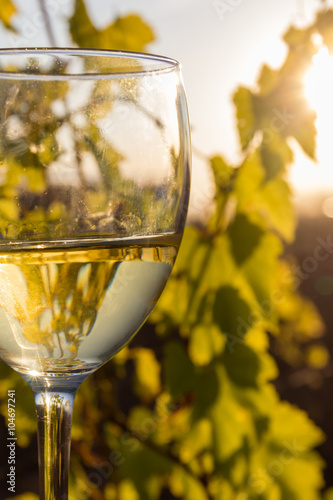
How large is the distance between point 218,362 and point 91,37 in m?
0.46

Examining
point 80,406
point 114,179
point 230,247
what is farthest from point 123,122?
point 80,406

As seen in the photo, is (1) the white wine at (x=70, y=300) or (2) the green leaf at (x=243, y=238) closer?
(1) the white wine at (x=70, y=300)

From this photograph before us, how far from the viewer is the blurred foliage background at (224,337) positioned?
0.87 metres

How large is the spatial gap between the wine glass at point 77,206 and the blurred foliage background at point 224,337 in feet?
1.35

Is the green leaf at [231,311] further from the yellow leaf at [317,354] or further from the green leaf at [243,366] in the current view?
the yellow leaf at [317,354]

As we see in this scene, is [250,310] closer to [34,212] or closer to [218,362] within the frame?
[218,362]

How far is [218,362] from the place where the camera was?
34.9 inches

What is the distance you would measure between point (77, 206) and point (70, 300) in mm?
62

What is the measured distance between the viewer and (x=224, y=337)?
2.85ft

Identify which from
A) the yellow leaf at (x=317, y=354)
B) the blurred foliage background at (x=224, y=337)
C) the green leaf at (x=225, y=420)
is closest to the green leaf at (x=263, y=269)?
the blurred foliage background at (x=224, y=337)

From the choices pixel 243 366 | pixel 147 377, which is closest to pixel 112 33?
pixel 243 366

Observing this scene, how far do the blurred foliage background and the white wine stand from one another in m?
0.41

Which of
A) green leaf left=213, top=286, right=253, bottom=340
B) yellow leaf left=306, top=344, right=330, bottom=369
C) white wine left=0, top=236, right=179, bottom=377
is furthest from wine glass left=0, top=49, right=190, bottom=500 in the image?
yellow leaf left=306, top=344, right=330, bottom=369

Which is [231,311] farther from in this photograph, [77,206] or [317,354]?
[317,354]
